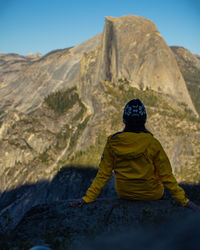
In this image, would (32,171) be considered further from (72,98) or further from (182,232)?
(182,232)

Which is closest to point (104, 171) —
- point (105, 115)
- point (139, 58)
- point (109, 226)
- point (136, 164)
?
point (136, 164)

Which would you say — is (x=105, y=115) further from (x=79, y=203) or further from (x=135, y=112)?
(x=135, y=112)

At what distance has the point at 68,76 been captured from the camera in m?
83.7

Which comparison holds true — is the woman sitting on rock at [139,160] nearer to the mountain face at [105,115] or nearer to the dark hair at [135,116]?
the dark hair at [135,116]

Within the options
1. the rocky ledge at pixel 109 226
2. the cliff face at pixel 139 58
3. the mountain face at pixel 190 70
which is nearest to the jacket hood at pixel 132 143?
the rocky ledge at pixel 109 226

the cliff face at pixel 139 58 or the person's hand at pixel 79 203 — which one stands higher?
the cliff face at pixel 139 58

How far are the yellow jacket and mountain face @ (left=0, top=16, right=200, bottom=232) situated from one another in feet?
58.4

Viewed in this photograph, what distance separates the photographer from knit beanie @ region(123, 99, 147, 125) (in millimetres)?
5422

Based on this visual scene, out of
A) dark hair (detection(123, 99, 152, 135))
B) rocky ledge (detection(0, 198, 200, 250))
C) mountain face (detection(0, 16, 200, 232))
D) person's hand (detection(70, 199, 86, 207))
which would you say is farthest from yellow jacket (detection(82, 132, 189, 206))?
mountain face (detection(0, 16, 200, 232))

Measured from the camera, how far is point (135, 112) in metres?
5.43

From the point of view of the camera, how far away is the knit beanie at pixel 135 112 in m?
5.42

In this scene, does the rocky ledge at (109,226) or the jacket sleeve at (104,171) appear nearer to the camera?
the rocky ledge at (109,226)

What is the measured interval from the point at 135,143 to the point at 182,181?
18.6 metres

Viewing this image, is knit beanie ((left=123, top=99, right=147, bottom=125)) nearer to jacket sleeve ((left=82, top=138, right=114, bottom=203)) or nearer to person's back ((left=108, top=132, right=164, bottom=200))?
person's back ((left=108, top=132, right=164, bottom=200))
